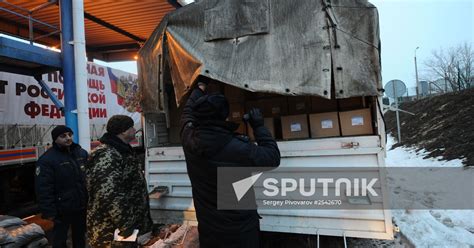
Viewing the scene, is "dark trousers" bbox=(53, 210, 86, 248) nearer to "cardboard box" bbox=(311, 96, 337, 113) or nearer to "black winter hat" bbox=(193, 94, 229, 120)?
"black winter hat" bbox=(193, 94, 229, 120)

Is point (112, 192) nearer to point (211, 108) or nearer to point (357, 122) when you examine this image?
point (211, 108)

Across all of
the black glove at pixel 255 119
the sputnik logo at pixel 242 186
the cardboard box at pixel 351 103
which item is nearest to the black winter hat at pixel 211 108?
the black glove at pixel 255 119

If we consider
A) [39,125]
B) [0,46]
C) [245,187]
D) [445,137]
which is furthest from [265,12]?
[445,137]

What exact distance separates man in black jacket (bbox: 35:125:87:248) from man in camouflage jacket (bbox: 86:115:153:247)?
1.04m

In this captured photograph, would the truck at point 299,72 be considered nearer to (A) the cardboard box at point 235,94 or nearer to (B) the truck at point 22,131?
(A) the cardboard box at point 235,94

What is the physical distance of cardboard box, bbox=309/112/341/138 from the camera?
3.37 metres

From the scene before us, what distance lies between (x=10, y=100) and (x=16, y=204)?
2250 millimetres

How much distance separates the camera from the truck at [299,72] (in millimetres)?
2850

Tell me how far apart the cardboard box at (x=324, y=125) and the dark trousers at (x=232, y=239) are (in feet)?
A: 5.01

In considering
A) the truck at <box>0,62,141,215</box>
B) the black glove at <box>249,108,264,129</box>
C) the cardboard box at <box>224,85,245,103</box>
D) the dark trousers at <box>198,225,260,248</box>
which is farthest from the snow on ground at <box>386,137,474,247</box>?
the truck at <box>0,62,141,215</box>

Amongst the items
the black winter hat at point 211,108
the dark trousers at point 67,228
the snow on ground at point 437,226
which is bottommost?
the snow on ground at point 437,226

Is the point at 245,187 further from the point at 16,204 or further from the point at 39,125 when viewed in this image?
the point at 16,204

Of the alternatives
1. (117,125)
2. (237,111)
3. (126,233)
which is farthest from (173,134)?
(126,233)

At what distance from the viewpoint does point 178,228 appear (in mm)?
4398
